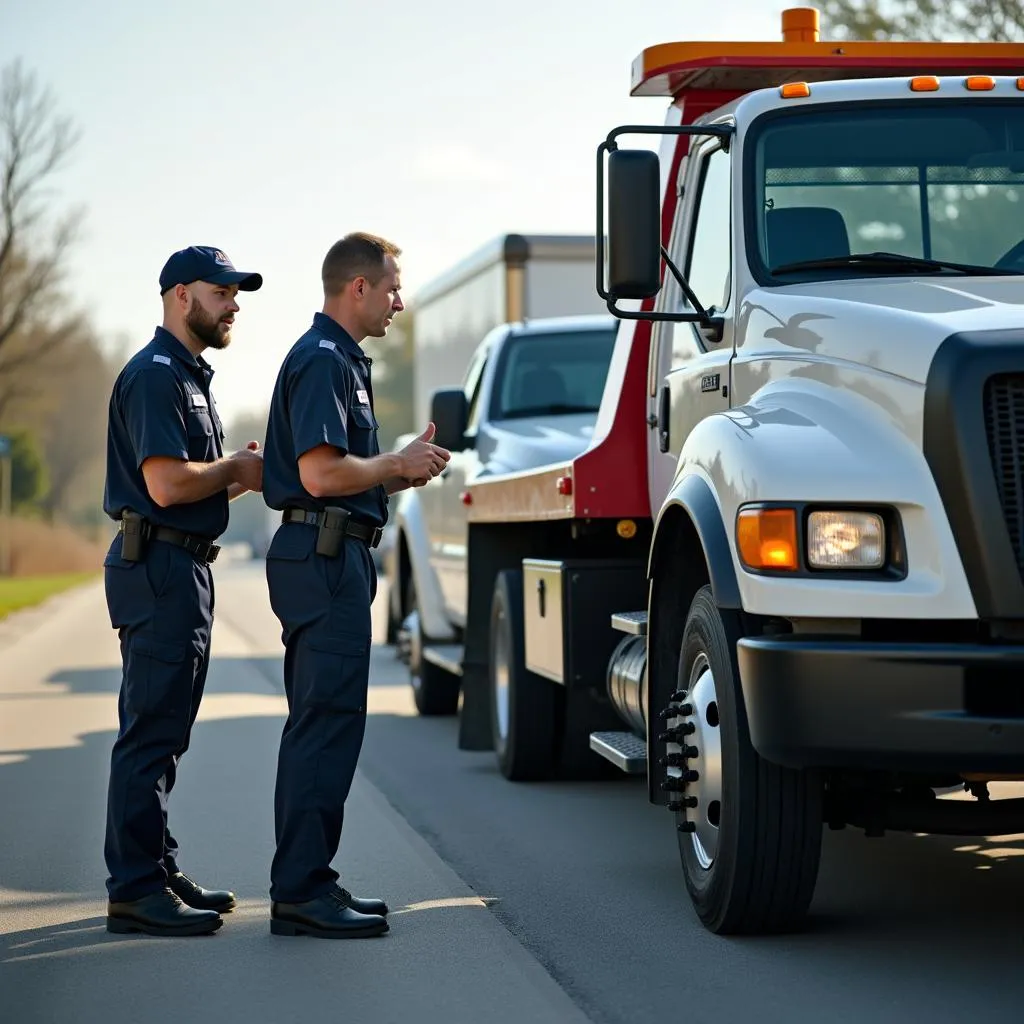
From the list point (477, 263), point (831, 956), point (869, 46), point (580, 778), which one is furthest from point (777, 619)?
point (477, 263)

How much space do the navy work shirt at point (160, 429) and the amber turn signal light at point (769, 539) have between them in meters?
1.77

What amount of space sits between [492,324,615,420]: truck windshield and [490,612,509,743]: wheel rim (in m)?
1.97

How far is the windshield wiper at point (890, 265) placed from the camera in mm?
6633

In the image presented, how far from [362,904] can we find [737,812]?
1299 millimetres

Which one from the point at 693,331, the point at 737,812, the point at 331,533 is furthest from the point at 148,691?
the point at 693,331

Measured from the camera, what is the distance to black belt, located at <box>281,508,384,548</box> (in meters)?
6.31

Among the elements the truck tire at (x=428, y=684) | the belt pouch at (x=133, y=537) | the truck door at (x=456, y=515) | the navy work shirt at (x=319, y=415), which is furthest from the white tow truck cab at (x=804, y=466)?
the truck tire at (x=428, y=684)

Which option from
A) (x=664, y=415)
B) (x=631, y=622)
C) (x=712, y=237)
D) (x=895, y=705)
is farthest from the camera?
(x=631, y=622)

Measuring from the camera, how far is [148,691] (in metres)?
6.33

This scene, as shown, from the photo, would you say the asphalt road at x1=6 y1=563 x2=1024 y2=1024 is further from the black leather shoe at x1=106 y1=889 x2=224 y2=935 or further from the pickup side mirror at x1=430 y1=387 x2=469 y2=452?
the pickup side mirror at x1=430 y1=387 x2=469 y2=452

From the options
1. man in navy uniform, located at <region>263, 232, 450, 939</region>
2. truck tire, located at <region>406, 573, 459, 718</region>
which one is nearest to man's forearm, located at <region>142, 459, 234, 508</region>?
man in navy uniform, located at <region>263, 232, 450, 939</region>

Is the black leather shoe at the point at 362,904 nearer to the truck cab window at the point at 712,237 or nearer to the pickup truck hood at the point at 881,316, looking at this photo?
the pickup truck hood at the point at 881,316

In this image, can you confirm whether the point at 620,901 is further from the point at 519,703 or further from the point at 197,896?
the point at 519,703

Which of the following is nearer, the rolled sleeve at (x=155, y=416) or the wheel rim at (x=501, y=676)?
the rolled sleeve at (x=155, y=416)
